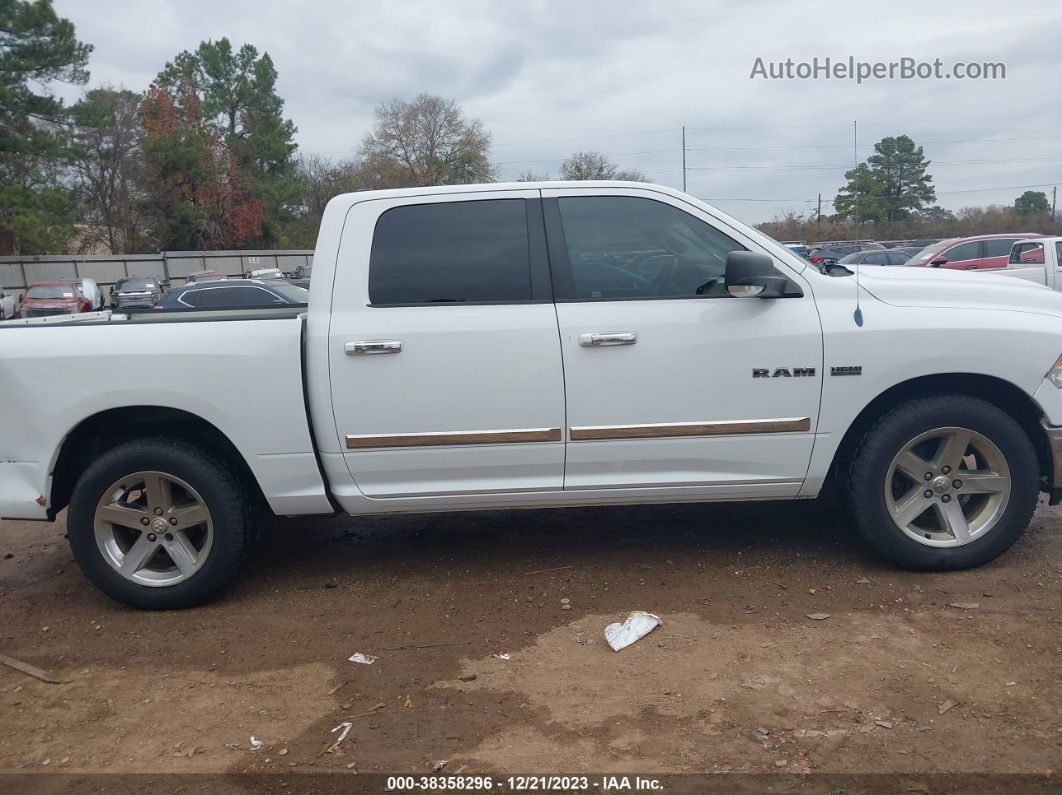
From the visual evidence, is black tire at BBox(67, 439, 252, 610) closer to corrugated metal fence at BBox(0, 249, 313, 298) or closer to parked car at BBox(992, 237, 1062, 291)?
parked car at BBox(992, 237, 1062, 291)

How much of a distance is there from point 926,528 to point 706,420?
1336 mm

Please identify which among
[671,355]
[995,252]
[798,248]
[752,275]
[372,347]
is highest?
[798,248]

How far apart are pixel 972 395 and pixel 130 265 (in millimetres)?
44486

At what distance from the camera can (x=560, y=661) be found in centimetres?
365

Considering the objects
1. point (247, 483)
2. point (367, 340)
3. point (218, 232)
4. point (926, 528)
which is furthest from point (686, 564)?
point (218, 232)

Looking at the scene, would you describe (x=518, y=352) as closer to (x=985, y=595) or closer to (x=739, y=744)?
(x=739, y=744)

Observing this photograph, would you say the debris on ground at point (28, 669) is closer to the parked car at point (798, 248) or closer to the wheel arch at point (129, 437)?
the wheel arch at point (129, 437)

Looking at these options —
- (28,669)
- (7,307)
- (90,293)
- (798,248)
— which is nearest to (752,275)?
(28,669)

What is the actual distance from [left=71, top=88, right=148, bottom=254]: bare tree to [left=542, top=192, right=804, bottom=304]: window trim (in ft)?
177

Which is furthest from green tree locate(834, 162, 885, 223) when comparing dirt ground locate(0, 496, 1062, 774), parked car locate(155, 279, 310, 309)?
dirt ground locate(0, 496, 1062, 774)

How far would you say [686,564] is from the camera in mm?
4625

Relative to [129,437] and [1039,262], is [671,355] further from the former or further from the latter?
[1039,262]

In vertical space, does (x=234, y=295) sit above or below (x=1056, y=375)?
above

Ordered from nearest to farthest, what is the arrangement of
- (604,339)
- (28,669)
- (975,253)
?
(28,669) → (604,339) → (975,253)
